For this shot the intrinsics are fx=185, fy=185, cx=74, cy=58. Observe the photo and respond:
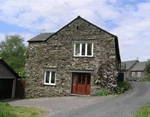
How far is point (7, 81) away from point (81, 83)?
8396 millimetres

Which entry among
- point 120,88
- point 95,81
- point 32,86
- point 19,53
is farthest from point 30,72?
point 19,53

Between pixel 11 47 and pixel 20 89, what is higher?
pixel 11 47

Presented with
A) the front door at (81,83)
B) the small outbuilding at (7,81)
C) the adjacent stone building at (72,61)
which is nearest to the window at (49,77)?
the adjacent stone building at (72,61)

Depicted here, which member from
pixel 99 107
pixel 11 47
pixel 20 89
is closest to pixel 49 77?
pixel 20 89

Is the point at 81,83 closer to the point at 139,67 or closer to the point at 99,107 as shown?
the point at 99,107

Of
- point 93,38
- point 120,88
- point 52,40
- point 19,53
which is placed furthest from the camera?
point 19,53

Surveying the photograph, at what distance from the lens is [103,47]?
18141mm

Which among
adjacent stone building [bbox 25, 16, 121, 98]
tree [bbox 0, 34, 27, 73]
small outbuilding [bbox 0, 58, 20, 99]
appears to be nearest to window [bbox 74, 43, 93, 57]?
adjacent stone building [bbox 25, 16, 121, 98]

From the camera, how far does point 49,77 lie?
19969mm

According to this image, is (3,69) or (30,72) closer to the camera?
(3,69)

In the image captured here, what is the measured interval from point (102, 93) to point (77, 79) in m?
3.03

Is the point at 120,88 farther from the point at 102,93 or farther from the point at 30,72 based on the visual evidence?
the point at 30,72

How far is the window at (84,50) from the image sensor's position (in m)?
18.7

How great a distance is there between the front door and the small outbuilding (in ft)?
22.6
